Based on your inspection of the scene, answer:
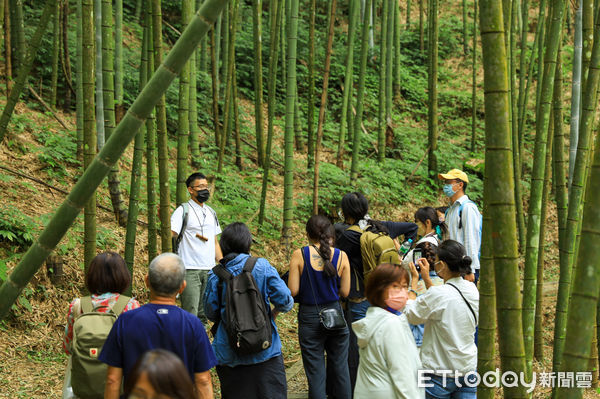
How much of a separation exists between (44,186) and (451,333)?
5159 millimetres

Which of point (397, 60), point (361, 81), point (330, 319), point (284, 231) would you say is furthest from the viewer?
point (397, 60)

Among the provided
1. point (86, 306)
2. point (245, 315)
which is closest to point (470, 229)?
point (245, 315)

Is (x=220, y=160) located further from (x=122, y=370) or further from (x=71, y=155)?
(x=122, y=370)

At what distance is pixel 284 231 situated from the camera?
6723 millimetres

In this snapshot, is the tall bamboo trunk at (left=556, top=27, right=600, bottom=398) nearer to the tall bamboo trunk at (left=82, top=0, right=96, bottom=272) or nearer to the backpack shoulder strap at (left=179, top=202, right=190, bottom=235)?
the tall bamboo trunk at (left=82, top=0, right=96, bottom=272)

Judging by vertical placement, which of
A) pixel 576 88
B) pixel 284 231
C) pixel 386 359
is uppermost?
pixel 576 88

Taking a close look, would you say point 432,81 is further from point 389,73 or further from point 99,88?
point 99,88

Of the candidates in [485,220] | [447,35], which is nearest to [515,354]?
[485,220]

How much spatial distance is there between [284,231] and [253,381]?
391 cm

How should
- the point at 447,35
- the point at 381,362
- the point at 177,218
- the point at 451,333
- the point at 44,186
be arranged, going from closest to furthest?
the point at 381,362 → the point at 451,333 → the point at 177,218 → the point at 44,186 → the point at 447,35

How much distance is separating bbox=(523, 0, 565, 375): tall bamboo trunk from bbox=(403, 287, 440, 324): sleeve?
0.61 metres

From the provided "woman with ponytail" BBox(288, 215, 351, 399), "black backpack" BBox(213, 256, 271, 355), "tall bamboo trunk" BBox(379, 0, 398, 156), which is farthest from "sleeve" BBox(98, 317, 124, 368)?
"tall bamboo trunk" BBox(379, 0, 398, 156)

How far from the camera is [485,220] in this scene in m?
2.03

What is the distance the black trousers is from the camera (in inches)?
112
